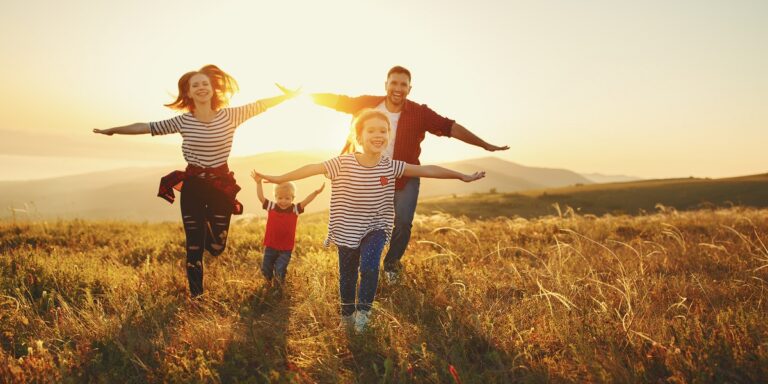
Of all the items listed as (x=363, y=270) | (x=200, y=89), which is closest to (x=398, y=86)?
(x=200, y=89)

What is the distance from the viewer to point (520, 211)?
28.7m

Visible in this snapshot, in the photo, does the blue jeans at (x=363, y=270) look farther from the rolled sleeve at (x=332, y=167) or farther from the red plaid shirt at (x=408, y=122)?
the red plaid shirt at (x=408, y=122)

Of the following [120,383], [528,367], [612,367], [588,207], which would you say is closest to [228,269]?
[120,383]

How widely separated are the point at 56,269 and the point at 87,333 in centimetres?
245

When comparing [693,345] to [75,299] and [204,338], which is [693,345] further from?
[75,299]

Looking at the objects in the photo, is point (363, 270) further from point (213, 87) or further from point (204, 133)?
point (213, 87)

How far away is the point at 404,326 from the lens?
13.4ft

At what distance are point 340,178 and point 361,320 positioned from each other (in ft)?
4.34

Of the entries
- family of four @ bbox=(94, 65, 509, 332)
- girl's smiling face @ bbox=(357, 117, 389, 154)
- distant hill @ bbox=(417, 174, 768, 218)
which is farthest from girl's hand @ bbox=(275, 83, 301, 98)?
distant hill @ bbox=(417, 174, 768, 218)

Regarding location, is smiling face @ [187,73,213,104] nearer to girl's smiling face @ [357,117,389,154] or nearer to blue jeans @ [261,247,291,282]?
girl's smiling face @ [357,117,389,154]

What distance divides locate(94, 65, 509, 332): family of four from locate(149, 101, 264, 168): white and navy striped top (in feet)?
0.03

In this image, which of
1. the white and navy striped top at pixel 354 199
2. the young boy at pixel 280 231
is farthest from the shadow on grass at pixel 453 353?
the young boy at pixel 280 231

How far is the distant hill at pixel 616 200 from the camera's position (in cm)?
2969

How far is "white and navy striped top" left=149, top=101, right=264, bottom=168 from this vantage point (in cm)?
526
